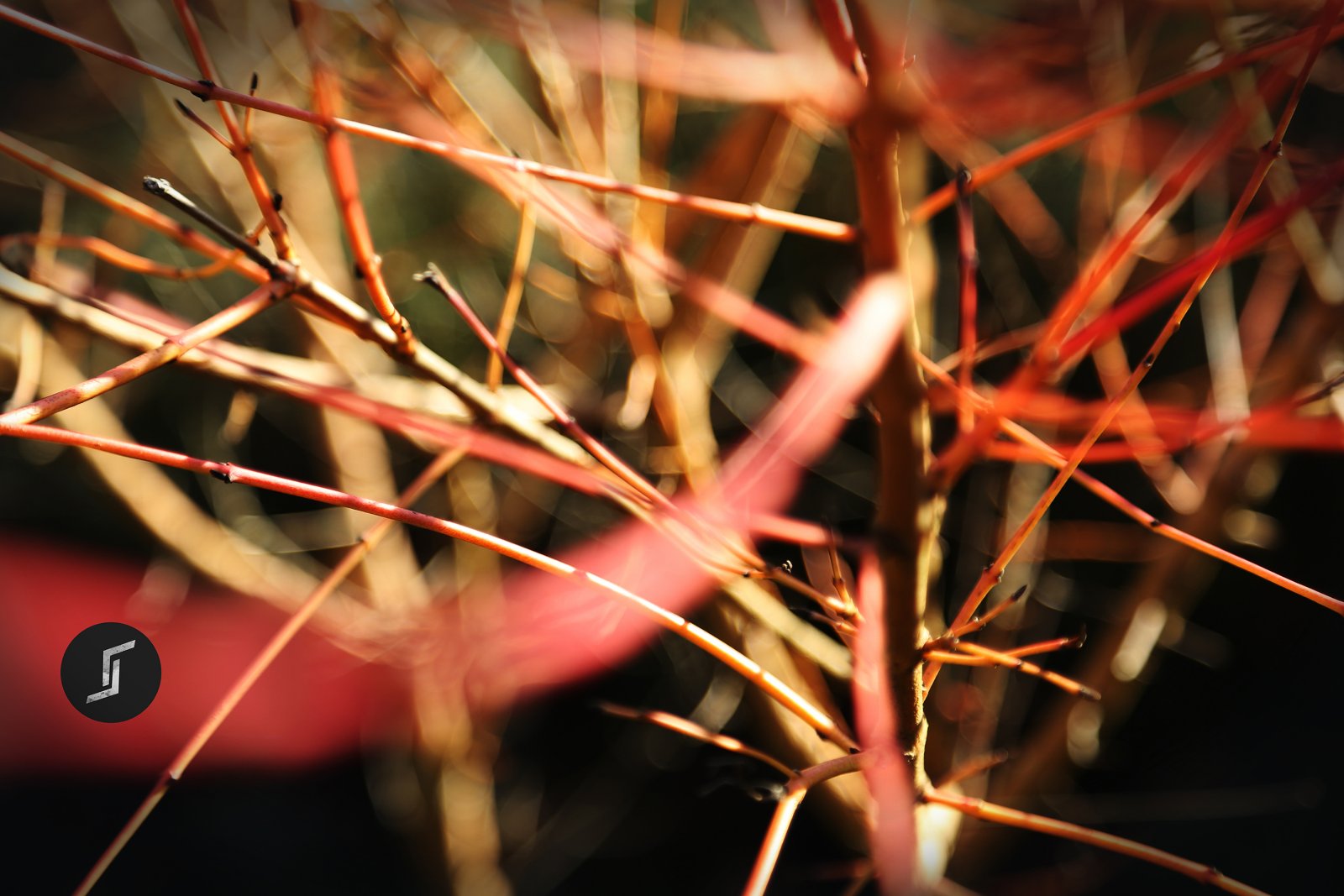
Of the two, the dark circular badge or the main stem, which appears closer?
the main stem

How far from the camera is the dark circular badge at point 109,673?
534 mm

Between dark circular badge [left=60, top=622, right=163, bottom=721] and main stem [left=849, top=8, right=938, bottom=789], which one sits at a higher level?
main stem [left=849, top=8, right=938, bottom=789]

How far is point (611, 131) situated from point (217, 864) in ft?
5.83

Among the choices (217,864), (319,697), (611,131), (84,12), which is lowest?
(217,864)

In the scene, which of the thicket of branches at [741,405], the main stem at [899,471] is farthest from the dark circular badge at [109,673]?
the main stem at [899,471]

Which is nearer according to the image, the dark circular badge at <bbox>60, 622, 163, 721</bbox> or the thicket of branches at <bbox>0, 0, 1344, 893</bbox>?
the thicket of branches at <bbox>0, 0, 1344, 893</bbox>

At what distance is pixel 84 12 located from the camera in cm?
143

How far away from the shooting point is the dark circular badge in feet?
1.75

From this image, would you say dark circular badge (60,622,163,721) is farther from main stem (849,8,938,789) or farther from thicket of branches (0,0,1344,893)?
main stem (849,8,938,789)

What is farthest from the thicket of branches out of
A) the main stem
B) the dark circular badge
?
the dark circular badge

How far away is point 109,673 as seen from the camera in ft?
1.75

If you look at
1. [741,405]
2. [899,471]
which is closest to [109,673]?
[899,471]

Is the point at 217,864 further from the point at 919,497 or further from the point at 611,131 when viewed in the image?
the point at 919,497

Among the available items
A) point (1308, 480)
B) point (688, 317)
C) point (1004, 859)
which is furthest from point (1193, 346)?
point (688, 317)
